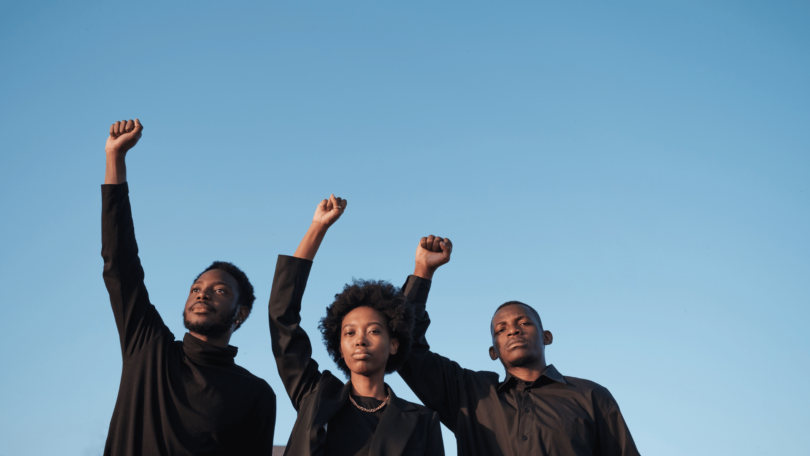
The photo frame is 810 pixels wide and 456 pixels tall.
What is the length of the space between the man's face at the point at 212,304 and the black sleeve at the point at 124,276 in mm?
321

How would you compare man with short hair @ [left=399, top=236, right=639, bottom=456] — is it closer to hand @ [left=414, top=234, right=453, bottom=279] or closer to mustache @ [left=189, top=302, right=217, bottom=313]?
hand @ [left=414, top=234, right=453, bottom=279]

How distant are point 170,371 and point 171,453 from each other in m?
0.73

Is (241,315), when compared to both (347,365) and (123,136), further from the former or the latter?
(123,136)

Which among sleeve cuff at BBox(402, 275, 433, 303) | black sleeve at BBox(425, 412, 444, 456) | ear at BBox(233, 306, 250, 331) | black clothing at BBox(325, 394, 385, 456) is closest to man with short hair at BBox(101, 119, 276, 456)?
ear at BBox(233, 306, 250, 331)

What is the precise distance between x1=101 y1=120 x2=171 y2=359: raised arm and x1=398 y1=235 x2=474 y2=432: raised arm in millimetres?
2242

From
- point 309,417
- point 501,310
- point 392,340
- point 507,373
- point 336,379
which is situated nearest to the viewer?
point 309,417

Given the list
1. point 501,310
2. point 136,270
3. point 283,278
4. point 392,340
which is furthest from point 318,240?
point 501,310

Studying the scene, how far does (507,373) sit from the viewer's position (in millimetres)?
6527

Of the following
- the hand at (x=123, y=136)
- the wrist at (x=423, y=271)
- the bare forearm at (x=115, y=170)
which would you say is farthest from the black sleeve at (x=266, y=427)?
the hand at (x=123, y=136)

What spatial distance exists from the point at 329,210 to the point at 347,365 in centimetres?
140

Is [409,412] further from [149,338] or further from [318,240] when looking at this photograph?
[149,338]

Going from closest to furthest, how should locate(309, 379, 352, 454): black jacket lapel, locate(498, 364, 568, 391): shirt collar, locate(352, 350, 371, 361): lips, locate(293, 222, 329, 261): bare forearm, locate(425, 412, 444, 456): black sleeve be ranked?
locate(309, 379, 352, 454): black jacket lapel → locate(425, 412, 444, 456): black sleeve → locate(352, 350, 371, 361): lips → locate(293, 222, 329, 261): bare forearm → locate(498, 364, 568, 391): shirt collar

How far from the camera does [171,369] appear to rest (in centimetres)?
580

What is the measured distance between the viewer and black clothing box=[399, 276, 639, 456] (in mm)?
5859
